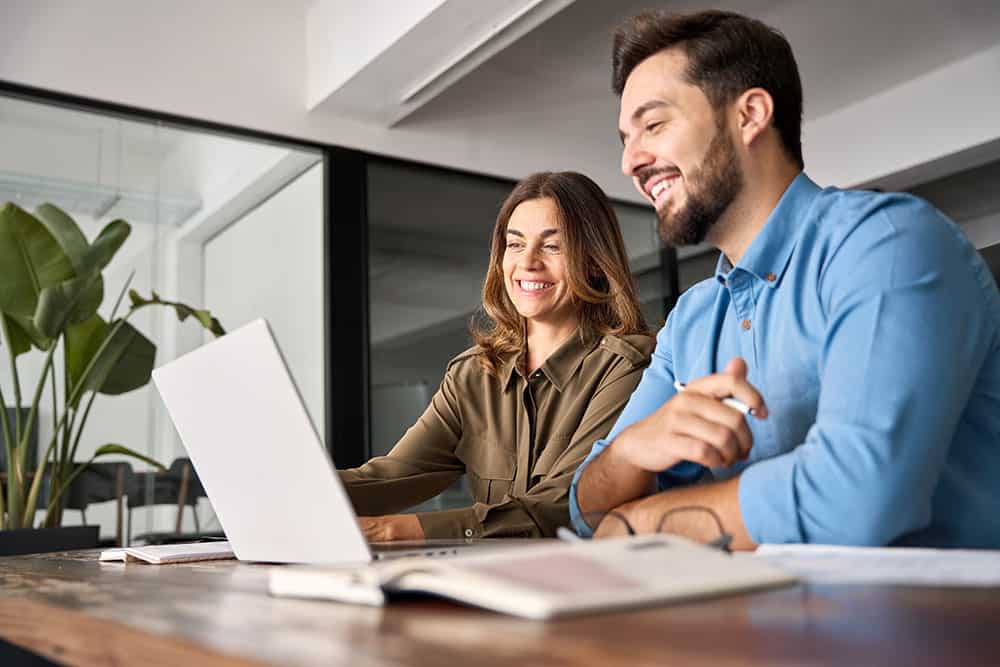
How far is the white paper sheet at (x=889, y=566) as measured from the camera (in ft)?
2.19

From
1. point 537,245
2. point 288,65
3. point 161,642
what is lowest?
point 161,642

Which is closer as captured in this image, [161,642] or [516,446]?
[161,642]

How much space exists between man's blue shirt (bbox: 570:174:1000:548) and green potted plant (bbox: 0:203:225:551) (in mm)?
2398

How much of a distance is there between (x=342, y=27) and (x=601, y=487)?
348 centimetres

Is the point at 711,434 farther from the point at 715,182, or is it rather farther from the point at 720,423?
the point at 715,182

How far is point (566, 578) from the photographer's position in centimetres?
58

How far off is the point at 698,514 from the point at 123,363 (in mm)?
2865

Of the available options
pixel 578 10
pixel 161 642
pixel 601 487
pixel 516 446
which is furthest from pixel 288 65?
pixel 161 642

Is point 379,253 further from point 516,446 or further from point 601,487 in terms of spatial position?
point 601,487

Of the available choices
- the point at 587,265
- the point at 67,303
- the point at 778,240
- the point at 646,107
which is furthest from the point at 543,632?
the point at 67,303

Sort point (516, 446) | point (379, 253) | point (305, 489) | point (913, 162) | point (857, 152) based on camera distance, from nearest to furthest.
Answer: point (305, 489) → point (516, 446) → point (379, 253) → point (913, 162) → point (857, 152)

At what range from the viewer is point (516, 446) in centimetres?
207

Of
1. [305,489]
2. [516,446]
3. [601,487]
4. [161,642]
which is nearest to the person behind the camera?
[161,642]

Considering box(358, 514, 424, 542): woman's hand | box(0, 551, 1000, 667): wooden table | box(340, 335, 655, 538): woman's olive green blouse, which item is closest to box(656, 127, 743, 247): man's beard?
box(340, 335, 655, 538): woman's olive green blouse
